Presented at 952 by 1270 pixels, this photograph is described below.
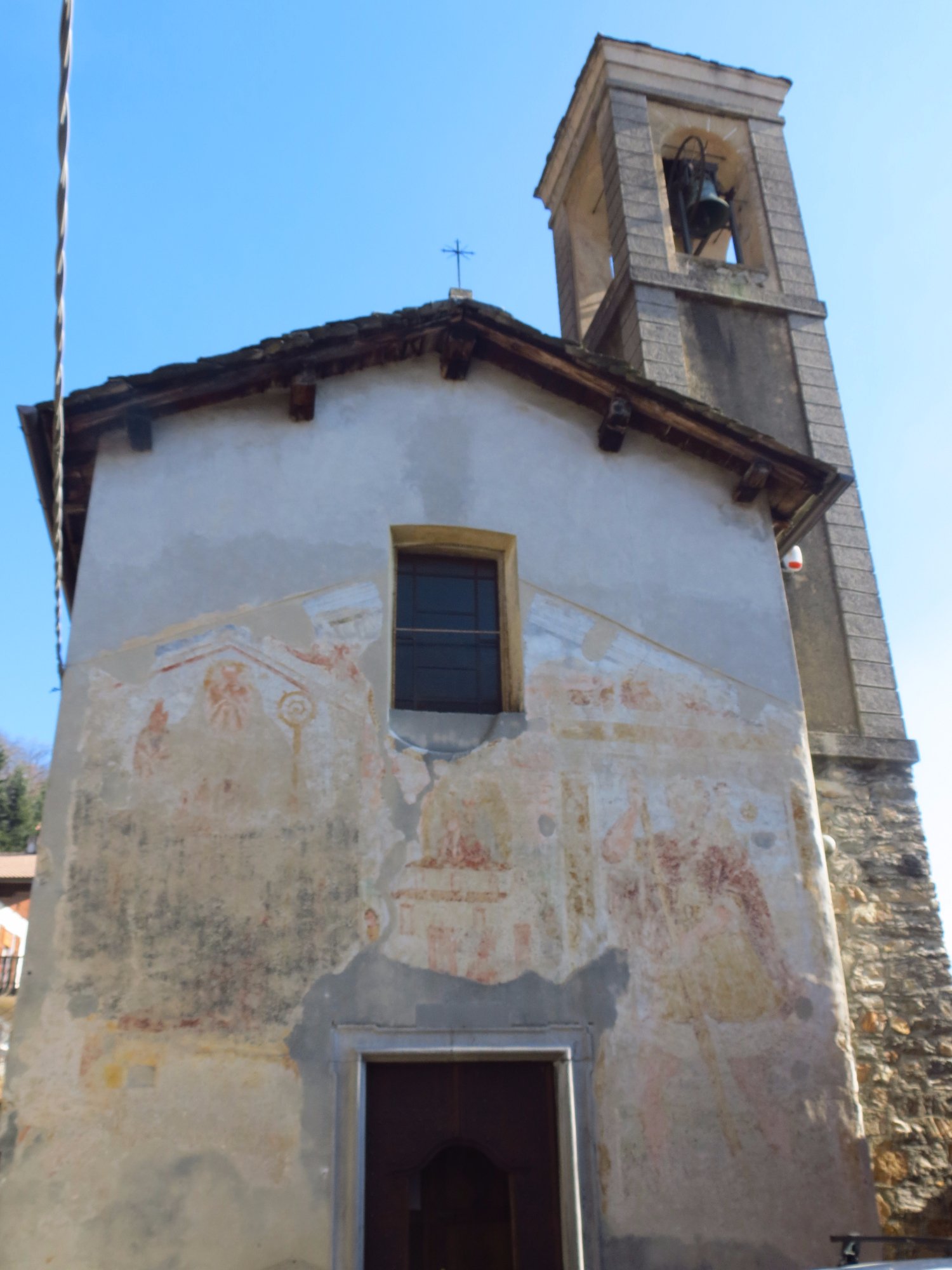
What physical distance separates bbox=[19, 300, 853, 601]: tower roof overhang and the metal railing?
10247 millimetres

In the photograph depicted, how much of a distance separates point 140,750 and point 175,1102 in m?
2.01

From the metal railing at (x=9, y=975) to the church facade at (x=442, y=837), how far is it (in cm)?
1064

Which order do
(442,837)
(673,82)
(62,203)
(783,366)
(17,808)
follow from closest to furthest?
(62,203)
(442,837)
(783,366)
(673,82)
(17,808)

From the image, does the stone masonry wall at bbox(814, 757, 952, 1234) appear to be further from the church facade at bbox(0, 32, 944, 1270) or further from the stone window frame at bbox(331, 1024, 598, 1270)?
the stone window frame at bbox(331, 1024, 598, 1270)

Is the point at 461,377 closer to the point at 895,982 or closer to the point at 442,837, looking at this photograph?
the point at 442,837

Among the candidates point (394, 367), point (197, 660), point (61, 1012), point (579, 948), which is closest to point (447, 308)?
point (394, 367)

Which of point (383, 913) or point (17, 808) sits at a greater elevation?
point (17, 808)

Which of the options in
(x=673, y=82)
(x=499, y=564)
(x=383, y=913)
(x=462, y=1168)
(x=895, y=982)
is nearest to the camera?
(x=462, y=1168)

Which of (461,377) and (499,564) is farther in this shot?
(461,377)

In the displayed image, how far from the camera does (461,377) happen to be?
8430mm

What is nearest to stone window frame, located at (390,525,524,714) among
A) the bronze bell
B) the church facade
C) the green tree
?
the church facade

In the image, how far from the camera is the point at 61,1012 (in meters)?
5.80

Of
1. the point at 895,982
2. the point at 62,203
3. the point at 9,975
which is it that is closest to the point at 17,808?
the point at 9,975

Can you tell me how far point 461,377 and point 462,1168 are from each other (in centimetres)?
554
